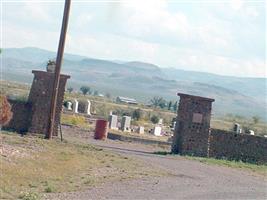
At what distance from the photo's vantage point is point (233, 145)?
36.9 metres

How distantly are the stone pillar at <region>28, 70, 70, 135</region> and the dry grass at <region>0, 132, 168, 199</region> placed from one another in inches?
72.1

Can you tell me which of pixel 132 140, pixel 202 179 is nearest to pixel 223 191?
pixel 202 179

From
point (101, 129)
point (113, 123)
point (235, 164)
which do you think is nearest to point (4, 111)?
point (235, 164)

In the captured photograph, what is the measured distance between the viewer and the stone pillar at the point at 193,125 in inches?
1426

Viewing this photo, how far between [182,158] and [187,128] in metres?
2.11

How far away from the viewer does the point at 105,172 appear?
1009 inches

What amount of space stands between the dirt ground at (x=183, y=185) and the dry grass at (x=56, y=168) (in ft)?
2.34

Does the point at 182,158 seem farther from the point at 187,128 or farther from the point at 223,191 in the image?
the point at 223,191

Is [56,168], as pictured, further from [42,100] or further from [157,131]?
[157,131]

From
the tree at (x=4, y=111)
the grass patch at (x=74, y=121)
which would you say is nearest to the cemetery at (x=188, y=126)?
the tree at (x=4, y=111)

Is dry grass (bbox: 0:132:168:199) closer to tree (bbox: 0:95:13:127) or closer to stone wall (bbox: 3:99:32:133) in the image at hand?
tree (bbox: 0:95:13:127)

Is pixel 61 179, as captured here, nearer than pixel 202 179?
Yes

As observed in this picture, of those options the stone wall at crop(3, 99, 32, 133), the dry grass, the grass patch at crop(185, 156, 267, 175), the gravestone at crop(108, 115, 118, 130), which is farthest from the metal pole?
the gravestone at crop(108, 115, 118, 130)

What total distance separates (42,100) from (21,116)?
45.7 inches
